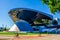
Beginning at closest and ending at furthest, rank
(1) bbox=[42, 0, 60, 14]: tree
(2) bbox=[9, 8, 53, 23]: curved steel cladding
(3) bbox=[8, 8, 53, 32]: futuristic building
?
(1) bbox=[42, 0, 60, 14]: tree
(3) bbox=[8, 8, 53, 32]: futuristic building
(2) bbox=[9, 8, 53, 23]: curved steel cladding

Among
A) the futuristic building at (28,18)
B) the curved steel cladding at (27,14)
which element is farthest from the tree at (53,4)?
the curved steel cladding at (27,14)

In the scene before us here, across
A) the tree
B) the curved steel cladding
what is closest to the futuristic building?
the curved steel cladding

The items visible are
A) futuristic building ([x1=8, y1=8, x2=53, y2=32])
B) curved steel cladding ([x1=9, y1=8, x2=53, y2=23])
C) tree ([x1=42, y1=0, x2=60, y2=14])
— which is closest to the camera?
tree ([x1=42, y1=0, x2=60, y2=14])

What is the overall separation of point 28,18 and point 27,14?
1.60m

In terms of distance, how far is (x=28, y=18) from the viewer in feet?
246

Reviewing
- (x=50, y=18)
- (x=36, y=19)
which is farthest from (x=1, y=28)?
(x=50, y=18)

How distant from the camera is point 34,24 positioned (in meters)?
71.4

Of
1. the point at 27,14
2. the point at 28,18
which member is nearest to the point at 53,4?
the point at 27,14

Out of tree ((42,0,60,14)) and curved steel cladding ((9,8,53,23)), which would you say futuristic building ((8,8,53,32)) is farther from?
tree ((42,0,60,14))

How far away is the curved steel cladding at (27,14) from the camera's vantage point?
2869 inches

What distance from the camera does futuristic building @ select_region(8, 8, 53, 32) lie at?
69750mm

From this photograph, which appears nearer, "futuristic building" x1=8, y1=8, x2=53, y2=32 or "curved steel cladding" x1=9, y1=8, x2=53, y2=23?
"futuristic building" x1=8, y1=8, x2=53, y2=32

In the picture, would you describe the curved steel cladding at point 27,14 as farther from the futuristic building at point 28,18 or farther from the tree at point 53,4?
the tree at point 53,4

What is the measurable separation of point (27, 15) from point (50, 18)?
29.6 ft
